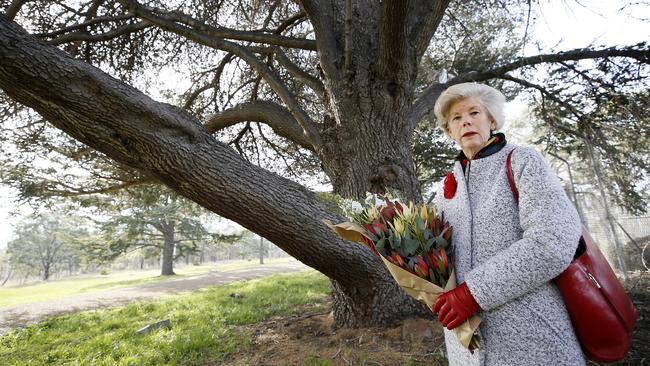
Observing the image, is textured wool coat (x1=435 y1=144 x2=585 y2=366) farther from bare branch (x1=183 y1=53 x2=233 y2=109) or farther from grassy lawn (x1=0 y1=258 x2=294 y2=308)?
grassy lawn (x1=0 y1=258 x2=294 y2=308)

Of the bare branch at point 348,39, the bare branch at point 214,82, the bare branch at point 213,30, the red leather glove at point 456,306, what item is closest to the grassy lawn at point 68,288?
the bare branch at point 214,82

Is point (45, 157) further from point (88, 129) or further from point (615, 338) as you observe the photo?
point (615, 338)

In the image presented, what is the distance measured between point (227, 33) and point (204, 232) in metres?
17.2

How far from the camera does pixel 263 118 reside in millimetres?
4285

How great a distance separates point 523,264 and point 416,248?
0.39 meters

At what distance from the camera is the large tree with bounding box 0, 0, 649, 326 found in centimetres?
210

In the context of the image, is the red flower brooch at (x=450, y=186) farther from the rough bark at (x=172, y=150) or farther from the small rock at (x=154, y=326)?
the small rock at (x=154, y=326)

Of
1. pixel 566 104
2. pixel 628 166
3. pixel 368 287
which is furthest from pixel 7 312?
pixel 628 166

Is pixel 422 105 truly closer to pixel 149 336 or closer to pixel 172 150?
pixel 172 150

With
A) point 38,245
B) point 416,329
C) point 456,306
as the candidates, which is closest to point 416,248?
point 456,306

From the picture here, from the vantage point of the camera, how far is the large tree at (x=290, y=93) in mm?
2098

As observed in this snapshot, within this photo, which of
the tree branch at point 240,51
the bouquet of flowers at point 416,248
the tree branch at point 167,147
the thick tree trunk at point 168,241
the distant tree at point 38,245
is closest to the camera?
the bouquet of flowers at point 416,248

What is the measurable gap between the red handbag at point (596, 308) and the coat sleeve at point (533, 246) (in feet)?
0.23

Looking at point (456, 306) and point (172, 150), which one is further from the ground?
point (172, 150)
